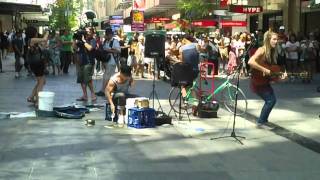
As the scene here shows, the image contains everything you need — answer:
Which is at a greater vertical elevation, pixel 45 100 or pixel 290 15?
pixel 290 15

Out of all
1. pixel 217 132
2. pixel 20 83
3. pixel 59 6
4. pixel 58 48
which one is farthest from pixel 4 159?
pixel 59 6

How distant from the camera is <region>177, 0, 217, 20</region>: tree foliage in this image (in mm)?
39438

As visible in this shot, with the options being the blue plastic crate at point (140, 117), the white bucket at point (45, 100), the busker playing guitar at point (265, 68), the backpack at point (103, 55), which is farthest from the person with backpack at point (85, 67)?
the busker playing guitar at point (265, 68)

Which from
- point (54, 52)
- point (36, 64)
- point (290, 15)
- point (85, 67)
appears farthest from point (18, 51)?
point (290, 15)

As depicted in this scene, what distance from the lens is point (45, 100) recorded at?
12.0 m

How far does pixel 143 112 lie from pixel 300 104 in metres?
5.41

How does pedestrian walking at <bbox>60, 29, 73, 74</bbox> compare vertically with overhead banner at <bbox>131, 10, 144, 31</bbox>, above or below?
below

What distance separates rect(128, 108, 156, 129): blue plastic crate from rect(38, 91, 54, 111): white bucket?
1836mm

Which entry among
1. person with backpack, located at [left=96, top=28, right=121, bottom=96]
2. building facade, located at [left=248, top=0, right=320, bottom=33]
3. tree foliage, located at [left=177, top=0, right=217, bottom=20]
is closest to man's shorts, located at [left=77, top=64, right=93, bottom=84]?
person with backpack, located at [left=96, top=28, right=121, bottom=96]

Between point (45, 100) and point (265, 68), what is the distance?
13.9 ft

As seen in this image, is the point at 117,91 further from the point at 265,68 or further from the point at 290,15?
the point at 290,15

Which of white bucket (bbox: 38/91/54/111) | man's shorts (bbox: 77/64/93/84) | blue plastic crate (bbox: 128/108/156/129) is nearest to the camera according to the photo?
blue plastic crate (bbox: 128/108/156/129)

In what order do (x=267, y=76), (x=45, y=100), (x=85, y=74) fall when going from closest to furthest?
(x=267, y=76), (x=45, y=100), (x=85, y=74)

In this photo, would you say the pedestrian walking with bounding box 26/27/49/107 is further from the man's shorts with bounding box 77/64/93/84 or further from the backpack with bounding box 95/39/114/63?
the backpack with bounding box 95/39/114/63
